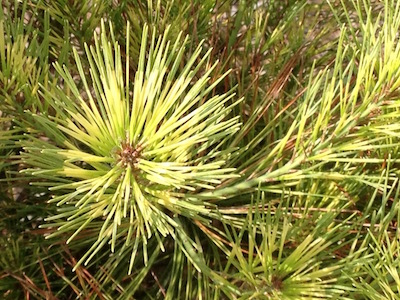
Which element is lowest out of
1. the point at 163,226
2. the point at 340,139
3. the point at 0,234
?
the point at 0,234

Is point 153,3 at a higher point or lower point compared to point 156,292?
higher

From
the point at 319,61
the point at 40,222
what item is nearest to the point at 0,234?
the point at 40,222

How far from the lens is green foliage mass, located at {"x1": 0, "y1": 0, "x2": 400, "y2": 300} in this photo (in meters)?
0.31

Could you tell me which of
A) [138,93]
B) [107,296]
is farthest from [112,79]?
[107,296]

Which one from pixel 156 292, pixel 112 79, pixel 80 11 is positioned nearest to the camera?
pixel 112 79

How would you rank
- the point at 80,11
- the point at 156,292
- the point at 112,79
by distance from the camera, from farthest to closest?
the point at 156,292 < the point at 80,11 < the point at 112,79

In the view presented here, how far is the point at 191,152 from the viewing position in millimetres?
365

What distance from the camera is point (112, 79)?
0.30 meters

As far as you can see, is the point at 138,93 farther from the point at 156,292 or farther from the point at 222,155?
the point at 156,292

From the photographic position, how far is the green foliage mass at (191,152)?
0.31m

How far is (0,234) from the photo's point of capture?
1.65 ft

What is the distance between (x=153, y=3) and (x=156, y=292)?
0.29m

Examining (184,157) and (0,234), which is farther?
(0,234)

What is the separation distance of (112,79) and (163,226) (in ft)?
0.34
